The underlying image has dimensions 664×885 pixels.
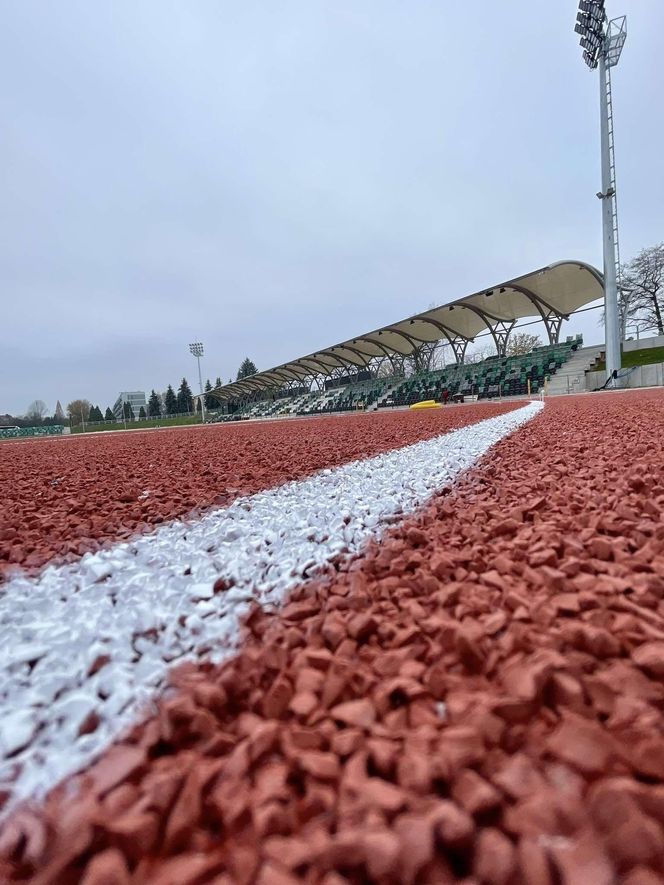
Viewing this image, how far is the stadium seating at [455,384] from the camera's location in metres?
29.6

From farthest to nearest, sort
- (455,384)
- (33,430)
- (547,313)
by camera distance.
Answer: (33,430)
(455,384)
(547,313)

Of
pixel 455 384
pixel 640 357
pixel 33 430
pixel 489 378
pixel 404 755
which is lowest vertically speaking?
pixel 404 755

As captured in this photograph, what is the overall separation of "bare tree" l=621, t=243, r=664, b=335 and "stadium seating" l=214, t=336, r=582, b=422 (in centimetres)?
482

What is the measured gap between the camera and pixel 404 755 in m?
0.51

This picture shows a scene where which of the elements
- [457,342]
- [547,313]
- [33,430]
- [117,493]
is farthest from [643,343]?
[33,430]

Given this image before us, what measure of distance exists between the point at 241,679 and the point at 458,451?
2732mm

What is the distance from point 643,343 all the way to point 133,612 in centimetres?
3520

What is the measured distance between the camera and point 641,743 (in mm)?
491

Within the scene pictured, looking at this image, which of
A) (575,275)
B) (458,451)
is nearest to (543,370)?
(575,275)

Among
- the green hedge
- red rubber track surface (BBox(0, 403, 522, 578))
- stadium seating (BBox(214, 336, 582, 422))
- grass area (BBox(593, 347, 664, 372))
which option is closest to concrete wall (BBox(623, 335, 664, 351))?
grass area (BBox(593, 347, 664, 372))

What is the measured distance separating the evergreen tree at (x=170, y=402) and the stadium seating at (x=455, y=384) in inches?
1209

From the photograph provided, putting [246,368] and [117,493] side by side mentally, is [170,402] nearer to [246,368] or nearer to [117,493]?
[246,368]

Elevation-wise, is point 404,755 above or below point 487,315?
below

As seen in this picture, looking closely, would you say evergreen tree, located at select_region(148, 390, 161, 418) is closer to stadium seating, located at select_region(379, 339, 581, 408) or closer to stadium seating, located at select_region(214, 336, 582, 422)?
stadium seating, located at select_region(214, 336, 582, 422)
